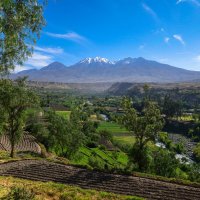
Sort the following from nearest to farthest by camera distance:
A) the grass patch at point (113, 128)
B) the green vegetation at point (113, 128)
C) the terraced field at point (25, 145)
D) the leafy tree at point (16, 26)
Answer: the leafy tree at point (16, 26) → the terraced field at point (25, 145) → the green vegetation at point (113, 128) → the grass patch at point (113, 128)

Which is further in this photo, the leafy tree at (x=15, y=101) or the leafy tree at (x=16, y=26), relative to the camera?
the leafy tree at (x=15, y=101)

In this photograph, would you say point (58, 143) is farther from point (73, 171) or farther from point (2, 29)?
point (2, 29)

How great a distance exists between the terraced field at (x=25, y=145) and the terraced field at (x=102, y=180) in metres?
26.7

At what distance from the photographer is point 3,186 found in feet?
92.8

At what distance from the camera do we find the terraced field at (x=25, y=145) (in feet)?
221

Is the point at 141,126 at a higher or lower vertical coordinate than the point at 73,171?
higher

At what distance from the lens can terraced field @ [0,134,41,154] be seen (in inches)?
2647

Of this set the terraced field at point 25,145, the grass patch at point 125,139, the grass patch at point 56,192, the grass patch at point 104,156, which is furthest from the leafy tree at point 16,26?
the grass patch at point 125,139

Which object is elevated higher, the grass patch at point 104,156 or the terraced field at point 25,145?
the terraced field at point 25,145

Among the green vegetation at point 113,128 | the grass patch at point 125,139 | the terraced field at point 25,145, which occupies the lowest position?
the grass patch at point 125,139

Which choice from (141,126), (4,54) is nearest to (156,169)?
(141,126)

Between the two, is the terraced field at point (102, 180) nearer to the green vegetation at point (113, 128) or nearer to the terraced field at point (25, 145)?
the terraced field at point (25, 145)

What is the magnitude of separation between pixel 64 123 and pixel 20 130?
64.8 ft

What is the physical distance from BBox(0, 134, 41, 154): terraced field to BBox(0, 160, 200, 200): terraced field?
87.8ft
